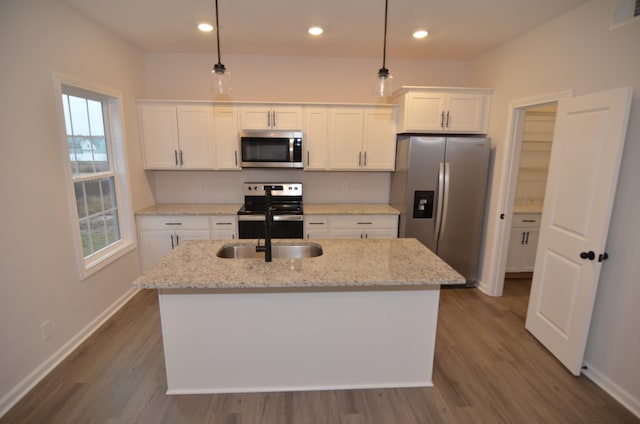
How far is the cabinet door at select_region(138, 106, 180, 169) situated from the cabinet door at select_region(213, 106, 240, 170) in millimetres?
483

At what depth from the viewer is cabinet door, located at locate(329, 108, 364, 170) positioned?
3896mm

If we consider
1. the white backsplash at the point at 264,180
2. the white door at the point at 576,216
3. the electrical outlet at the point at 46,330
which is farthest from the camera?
the white backsplash at the point at 264,180

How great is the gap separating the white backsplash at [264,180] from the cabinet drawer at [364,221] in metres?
0.54

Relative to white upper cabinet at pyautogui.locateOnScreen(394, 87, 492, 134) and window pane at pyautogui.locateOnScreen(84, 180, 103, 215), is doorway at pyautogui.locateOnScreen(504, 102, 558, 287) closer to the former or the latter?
white upper cabinet at pyautogui.locateOnScreen(394, 87, 492, 134)

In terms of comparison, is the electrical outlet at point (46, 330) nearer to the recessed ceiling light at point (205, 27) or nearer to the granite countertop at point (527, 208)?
the recessed ceiling light at point (205, 27)

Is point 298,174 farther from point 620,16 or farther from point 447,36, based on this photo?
point 620,16

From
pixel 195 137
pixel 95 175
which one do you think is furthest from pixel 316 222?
pixel 95 175

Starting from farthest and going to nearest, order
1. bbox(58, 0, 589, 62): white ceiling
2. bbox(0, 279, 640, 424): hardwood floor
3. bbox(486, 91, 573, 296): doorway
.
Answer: bbox(486, 91, 573, 296): doorway → bbox(58, 0, 589, 62): white ceiling → bbox(0, 279, 640, 424): hardwood floor

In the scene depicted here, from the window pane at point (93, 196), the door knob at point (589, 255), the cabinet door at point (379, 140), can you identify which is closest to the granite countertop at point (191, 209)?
the window pane at point (93, 196)

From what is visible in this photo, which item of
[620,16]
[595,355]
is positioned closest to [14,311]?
[595,355]

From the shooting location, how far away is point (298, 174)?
4.29m

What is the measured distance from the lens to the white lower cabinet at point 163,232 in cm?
371

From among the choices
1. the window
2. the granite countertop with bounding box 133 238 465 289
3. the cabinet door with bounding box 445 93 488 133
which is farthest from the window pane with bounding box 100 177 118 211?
the cabinet door with bounding box 445 93 488 133

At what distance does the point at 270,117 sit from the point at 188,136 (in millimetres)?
Answer: 1028
